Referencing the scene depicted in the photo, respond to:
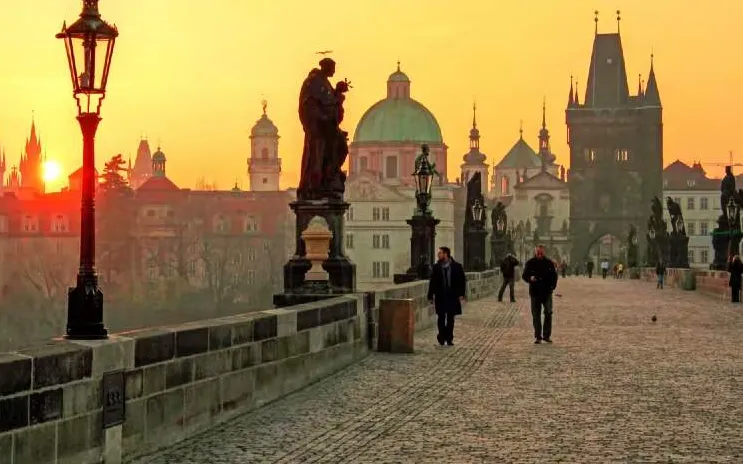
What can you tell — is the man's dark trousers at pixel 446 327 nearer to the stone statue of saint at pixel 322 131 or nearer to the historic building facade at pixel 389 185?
the stone statue of saint at pixel 322 131

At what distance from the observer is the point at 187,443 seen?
467 inches

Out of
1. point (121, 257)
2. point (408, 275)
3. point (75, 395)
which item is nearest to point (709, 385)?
point (75, 395)

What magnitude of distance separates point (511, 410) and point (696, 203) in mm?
179706

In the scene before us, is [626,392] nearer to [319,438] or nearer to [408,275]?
[319,438]

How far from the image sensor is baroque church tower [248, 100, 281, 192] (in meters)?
190

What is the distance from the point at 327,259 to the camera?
22891mm

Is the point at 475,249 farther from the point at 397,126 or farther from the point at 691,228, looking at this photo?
the point at 691,228

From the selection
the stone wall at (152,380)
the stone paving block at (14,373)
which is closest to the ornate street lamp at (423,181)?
the stone wall at (152,380)

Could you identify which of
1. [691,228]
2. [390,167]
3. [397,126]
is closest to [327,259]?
[397,126]

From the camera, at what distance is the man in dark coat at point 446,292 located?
22.3 metres

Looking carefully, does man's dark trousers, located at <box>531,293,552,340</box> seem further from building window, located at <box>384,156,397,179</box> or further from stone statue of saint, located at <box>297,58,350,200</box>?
building window, located at <box>384,156,397,179</box>

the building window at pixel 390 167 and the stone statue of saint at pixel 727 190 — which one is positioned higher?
A: the building window at pixel 390 167

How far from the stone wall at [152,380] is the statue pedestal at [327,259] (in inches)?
205

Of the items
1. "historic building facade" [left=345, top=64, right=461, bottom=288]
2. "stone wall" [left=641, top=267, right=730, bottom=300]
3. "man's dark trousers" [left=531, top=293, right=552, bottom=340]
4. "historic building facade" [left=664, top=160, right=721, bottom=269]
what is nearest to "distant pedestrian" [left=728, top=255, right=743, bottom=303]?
"stone wall" [left=641, top=267, right=730, bottom=300]
